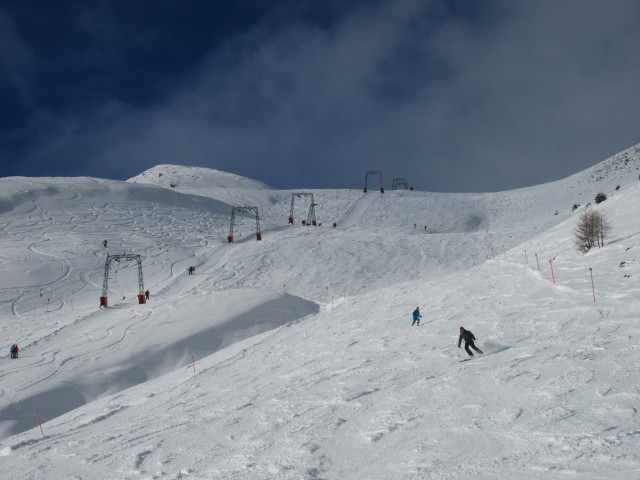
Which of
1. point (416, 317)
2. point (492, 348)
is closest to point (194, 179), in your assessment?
point (416, 317)

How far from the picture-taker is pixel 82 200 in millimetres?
68500

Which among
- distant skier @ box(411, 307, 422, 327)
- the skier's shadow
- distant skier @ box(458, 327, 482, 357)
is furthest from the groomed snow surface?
distant skier @ box(411, 307, 422, 327)

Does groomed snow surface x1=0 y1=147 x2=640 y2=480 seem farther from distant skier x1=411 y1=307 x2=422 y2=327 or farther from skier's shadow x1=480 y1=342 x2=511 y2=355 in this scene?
distant skier x1=411 y1=307 x2=422 y2=327

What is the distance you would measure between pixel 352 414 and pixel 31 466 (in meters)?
6.82

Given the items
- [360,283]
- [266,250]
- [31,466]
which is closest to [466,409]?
[31,466]

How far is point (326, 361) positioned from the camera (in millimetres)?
15977

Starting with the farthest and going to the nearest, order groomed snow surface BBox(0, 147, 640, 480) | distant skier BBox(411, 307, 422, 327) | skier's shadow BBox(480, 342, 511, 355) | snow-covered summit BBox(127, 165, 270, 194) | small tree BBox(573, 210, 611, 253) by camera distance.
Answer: snow-covered summit BBox(127, 165, 270, 194) → small tree BBox(573, 210, 611, 253) → distant skier BBox(411, 307, 422, 327) → skier's shadow BBox(480, 342, 511, 355) → groomed snow surface BBox(0, 147, 640, 480)

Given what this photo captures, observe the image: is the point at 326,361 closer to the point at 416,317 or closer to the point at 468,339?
the point at 416,317

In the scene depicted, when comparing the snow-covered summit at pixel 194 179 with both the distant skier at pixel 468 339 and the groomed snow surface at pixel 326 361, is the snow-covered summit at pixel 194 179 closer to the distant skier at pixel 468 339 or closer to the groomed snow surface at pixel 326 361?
the groomed snow surface at pixel 326 361

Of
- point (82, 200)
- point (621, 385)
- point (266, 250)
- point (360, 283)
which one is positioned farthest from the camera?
point (82, 200)

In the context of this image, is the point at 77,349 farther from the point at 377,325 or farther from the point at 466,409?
the point at 466,409

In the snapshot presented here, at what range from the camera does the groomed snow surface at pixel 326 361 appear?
27.1 ft

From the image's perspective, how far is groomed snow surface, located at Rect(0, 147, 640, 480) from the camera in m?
8.25

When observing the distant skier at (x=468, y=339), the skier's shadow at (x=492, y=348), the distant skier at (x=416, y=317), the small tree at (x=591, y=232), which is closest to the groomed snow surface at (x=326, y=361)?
the skier's shadow at (x=492, y=348)
